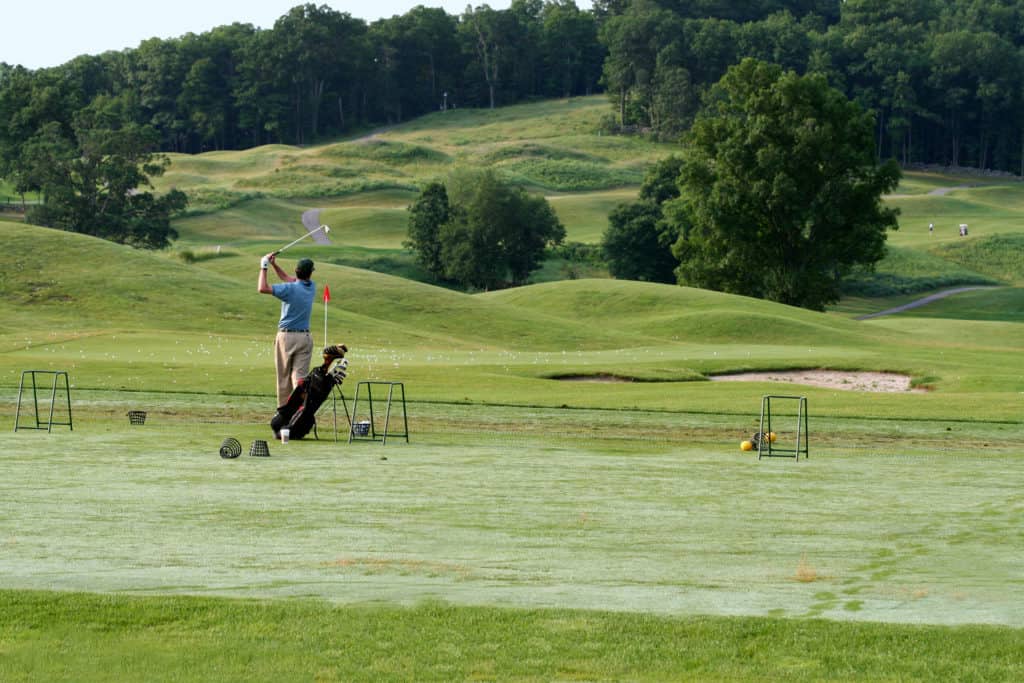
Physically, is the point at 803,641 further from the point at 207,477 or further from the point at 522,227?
the point at 522,227

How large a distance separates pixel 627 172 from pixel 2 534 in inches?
7153

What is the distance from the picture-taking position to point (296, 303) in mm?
22031

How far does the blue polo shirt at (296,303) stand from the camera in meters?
21.9

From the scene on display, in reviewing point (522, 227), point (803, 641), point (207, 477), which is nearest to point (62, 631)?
point (803, 641)

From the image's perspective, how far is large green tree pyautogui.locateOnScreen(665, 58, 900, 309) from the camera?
8694 cm

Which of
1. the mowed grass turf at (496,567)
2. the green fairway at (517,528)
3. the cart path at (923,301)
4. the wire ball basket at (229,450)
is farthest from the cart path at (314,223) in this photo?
the mowed grass turf at (496,567)

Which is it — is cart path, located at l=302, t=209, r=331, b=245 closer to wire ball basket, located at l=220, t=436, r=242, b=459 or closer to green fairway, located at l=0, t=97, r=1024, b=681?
green fairway, located at l=0, t=97, r=1024, b=681

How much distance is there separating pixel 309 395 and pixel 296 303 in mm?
1545

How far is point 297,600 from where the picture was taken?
31.5 feet

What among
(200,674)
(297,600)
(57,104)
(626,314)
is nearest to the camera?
(200,674)

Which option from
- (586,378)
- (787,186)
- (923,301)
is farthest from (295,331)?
(923,301)

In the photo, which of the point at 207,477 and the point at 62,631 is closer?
the point at 62,631

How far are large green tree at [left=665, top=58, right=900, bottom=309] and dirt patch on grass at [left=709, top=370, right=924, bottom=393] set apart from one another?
40793 millimetres

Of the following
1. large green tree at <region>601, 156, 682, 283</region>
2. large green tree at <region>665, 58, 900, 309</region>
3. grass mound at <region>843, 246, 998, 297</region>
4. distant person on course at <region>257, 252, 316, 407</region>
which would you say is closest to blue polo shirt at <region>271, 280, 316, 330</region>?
distant person on course at <region>257, 252, 316, 407</region>
